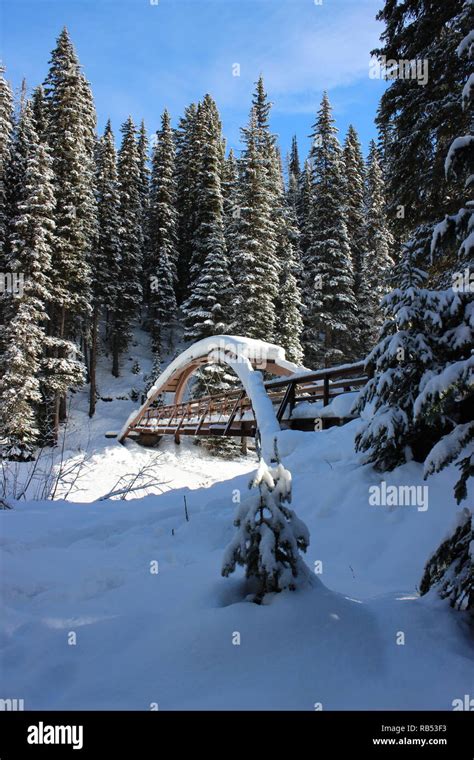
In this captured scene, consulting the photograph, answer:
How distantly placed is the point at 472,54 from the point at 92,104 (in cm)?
4086

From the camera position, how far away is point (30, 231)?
22531 mm

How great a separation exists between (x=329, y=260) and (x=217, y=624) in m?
29.9

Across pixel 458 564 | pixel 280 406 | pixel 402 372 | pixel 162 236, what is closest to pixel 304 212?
pixel 162 236

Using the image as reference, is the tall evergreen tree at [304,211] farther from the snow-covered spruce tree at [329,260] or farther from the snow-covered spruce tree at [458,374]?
the snow-covered spruce tree at [458,374]

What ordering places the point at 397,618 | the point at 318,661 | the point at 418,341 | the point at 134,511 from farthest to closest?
the point at 134,511, the point at 418,341, the point at 397,618, the point at 318,661

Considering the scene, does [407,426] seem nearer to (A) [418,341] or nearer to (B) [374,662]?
(A) [418,341]

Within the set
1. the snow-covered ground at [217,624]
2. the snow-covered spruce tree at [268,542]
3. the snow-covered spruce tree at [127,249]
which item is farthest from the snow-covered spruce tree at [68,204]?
the snow-covered spruce tree at [268,542]

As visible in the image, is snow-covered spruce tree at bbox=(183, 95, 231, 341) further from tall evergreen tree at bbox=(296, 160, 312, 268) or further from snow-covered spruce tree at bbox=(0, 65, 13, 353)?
snow-covered spruce tree at bbox=(0, 65, 13, 353)

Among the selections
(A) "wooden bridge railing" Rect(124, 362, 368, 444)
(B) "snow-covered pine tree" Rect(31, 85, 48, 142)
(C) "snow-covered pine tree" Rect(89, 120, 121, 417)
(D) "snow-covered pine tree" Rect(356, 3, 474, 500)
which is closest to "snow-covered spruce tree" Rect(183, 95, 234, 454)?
(A) "wooden bridge railing" Rect(124, 362, 368, 444)

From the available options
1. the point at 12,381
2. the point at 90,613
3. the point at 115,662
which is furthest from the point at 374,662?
the point at 12,381

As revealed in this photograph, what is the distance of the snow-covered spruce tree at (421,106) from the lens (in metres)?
10.0

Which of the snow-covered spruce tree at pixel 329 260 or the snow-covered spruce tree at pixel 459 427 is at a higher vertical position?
the snow-covered spruce tree at pixel 329 260

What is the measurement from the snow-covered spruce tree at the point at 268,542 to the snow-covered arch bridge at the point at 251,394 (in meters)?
5.27

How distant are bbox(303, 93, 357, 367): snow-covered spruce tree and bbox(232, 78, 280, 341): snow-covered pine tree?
362cm
